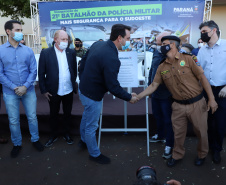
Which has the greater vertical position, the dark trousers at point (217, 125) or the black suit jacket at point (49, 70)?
the black suit jacket at point (49, 70)

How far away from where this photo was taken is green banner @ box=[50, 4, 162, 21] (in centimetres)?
627

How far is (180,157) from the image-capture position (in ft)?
8.09

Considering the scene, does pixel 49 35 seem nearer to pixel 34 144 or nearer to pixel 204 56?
pixel 34 144

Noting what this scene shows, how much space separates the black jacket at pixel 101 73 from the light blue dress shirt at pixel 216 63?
99 centimetres

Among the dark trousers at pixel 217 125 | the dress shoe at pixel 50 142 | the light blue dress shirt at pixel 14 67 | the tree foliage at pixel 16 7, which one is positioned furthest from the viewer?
the tree foliage at pixel 16 7

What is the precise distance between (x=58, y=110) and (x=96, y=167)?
3.34ft

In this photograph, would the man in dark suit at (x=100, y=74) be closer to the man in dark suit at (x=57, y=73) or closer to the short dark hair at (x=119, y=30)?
the short dark hair at (x=119, y=30)

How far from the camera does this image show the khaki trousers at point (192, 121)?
7.29 feet

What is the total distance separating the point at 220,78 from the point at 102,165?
1.73 m

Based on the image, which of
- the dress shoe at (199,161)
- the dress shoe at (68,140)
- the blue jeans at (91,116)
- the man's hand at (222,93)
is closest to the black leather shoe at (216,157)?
the dress shoe at (199,161)

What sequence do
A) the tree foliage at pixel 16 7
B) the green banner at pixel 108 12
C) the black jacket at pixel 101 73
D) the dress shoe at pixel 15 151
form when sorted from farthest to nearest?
the tree foliage at pixel 16 7 < the green banner at pixel 108 12 < the dress shoe at pixel 15 151 < the black jacket at pixel 101 73

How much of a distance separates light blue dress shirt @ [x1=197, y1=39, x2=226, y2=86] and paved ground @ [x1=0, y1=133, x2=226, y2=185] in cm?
101

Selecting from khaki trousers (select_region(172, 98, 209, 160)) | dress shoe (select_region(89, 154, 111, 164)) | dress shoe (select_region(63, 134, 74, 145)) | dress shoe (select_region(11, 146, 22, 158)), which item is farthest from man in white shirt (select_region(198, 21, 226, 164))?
dress shoe (select_region(11, 146, 22, 158))

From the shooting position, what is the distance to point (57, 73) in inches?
109
